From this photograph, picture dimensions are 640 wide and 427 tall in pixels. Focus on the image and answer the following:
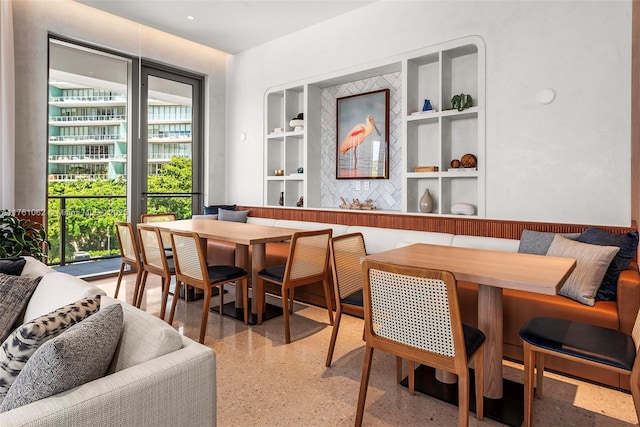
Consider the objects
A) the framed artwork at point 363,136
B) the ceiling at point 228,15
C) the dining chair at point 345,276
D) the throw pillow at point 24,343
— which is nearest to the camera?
the throw pillow at point 24,343

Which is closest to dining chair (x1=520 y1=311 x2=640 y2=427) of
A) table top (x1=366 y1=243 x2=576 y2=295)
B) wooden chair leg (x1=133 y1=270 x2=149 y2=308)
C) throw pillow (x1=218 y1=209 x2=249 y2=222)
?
table top (x1=366 y1=243 x2=576 y2=295)

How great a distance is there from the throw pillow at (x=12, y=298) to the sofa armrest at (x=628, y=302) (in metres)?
3.09

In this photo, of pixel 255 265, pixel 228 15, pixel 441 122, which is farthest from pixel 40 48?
pixel 441 122

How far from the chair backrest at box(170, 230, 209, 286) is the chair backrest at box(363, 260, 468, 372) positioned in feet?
5.01

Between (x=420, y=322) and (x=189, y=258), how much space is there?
6.50 ft

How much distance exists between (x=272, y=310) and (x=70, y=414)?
8.61ft

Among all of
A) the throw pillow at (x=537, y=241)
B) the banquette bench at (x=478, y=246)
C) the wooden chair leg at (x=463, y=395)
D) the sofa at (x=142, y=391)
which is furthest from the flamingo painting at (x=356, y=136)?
the sofa at (x=142, y=391)

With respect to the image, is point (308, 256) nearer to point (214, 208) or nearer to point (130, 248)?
point (130, 248)

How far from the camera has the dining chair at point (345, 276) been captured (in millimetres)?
2443

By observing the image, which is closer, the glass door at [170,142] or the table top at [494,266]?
the table top at [494,266]

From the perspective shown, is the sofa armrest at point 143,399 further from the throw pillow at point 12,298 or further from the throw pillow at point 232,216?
the throw pillow at point 232,216

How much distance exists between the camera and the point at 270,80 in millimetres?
5316

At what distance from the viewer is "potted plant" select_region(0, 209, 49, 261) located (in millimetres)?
3625

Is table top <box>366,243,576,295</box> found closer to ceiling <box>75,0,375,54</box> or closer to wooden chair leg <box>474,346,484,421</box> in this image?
wooden chair leg <box>474,346,484,421</box>
